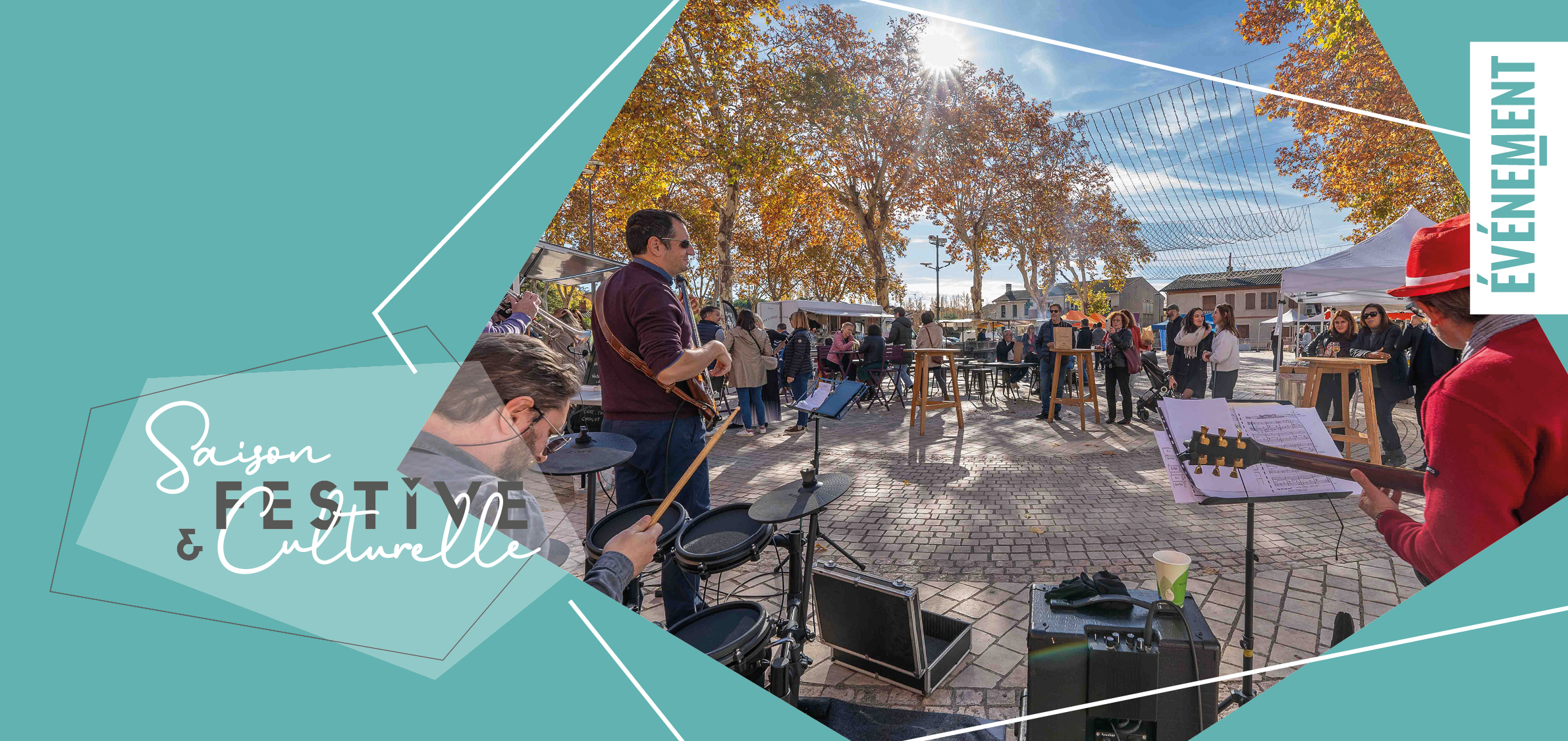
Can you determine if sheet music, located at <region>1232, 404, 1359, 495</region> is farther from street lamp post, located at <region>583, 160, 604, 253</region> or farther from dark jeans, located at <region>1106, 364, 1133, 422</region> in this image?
dark jeans, located at <region>1106, 364, 1133, 422</region>

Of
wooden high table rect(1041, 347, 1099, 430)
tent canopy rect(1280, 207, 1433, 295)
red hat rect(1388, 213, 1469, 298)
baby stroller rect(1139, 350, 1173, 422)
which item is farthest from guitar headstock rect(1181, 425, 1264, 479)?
baby stroller rect(1139, 350, 1173, 422)

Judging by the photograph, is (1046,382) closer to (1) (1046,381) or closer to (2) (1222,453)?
(1) (1046,381)

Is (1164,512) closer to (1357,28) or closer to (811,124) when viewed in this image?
(1357,28)

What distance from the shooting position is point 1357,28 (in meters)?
1.63

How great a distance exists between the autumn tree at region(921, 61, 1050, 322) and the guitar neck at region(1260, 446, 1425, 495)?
1.46m

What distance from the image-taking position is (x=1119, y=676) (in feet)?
4.69

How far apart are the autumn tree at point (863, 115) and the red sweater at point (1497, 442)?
63.3 inches

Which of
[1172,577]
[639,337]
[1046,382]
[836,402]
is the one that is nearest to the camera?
[1172,577]

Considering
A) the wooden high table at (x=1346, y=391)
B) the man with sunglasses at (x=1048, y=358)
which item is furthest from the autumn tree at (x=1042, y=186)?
the man with sunglasses at (x=1048, y=358)

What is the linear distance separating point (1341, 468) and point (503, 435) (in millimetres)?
2103

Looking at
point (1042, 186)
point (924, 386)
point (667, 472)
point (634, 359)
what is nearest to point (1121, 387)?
point (924, 386)

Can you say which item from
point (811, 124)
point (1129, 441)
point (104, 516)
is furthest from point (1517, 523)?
point (1129, 441)

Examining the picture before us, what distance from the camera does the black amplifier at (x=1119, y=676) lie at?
4.68 ft

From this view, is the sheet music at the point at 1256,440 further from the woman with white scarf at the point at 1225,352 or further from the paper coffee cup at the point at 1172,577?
the woman with white scarf at the point at 1225,352
